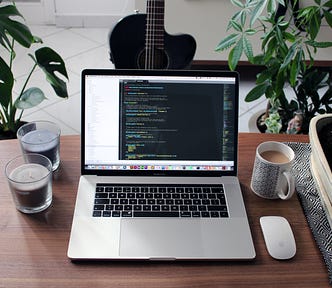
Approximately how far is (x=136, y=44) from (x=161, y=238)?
0.98 metres

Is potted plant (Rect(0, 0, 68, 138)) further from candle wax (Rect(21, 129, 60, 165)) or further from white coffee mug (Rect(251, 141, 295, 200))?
white coffee mug (Rect(251, 141, 295, 200))

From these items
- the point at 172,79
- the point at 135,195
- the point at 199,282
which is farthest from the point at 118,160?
the point at 199,282

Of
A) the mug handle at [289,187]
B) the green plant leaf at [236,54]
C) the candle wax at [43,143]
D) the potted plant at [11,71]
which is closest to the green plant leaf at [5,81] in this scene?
the potted plant at [11,71]

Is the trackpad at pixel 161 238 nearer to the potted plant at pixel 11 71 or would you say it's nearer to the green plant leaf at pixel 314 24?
the potted plant at pixel 11 71

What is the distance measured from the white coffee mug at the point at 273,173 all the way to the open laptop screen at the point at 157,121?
0.06m

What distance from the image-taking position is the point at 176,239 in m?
0.92

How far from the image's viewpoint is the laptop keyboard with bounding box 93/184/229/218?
3.18 feet

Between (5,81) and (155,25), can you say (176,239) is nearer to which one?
(5,81)

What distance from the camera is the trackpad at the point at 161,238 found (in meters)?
0.89

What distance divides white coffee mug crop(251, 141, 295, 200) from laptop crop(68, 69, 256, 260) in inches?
2.1

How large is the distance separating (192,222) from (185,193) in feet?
0.27

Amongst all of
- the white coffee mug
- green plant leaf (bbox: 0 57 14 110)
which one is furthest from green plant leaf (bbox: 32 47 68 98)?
the white coffee mug

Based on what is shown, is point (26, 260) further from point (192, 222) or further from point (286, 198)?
point (286, 198)

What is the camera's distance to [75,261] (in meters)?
0.88
